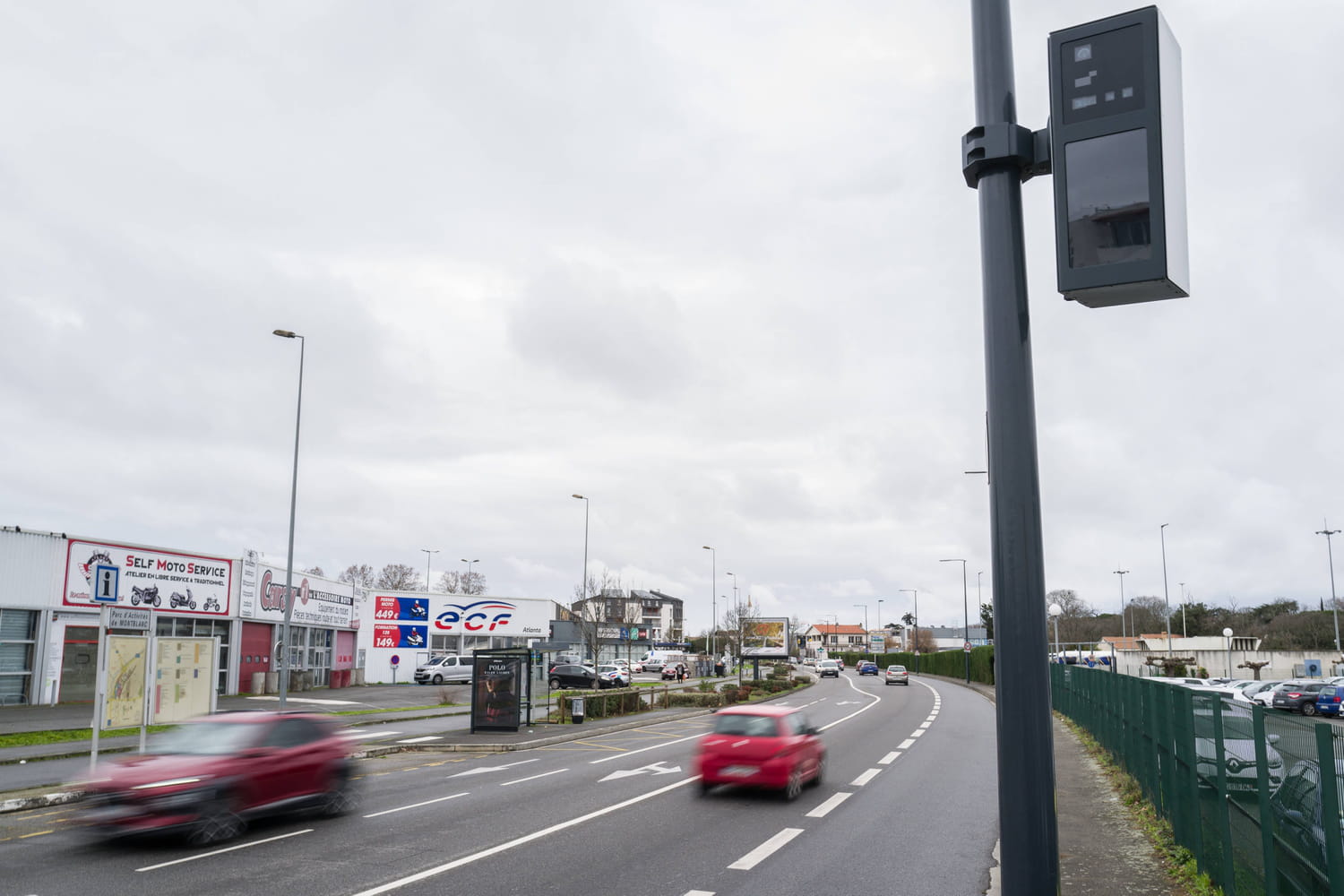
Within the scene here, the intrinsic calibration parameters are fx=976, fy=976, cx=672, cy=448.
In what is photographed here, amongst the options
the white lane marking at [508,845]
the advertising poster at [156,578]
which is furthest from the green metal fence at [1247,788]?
the advertising poster at [156,578]

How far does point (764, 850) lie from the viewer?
1148cm

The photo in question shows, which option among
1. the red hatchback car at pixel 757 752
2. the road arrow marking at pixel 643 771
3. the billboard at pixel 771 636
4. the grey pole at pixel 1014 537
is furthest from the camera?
the billboard at pixel 771 636

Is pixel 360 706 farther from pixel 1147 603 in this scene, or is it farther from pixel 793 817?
pixel 1147 603

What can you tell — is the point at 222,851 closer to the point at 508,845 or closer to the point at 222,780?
the point at 222,780

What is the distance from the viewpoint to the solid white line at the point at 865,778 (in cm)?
1748

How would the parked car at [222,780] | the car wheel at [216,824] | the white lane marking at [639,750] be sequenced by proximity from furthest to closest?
the white lane marking at [639,750] < the car wheel at [216,824] < the parked car at [222,780]

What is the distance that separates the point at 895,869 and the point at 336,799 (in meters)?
7.85

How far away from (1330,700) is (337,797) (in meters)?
40.7

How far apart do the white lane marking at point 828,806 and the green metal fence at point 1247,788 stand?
441 cm

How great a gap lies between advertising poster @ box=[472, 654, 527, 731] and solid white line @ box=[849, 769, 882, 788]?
1198 centimetres

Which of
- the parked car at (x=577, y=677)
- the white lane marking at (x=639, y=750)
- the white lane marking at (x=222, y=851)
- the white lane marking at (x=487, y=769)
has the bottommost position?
the parked car at (x=577, y=677)

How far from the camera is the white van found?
57781 millimetres

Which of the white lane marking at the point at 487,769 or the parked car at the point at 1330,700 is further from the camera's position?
the parked car at the point at 1330,700

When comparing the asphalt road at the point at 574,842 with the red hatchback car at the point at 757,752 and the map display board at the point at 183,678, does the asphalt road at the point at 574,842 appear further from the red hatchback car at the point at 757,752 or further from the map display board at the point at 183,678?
the map display board at the point at 183,678
